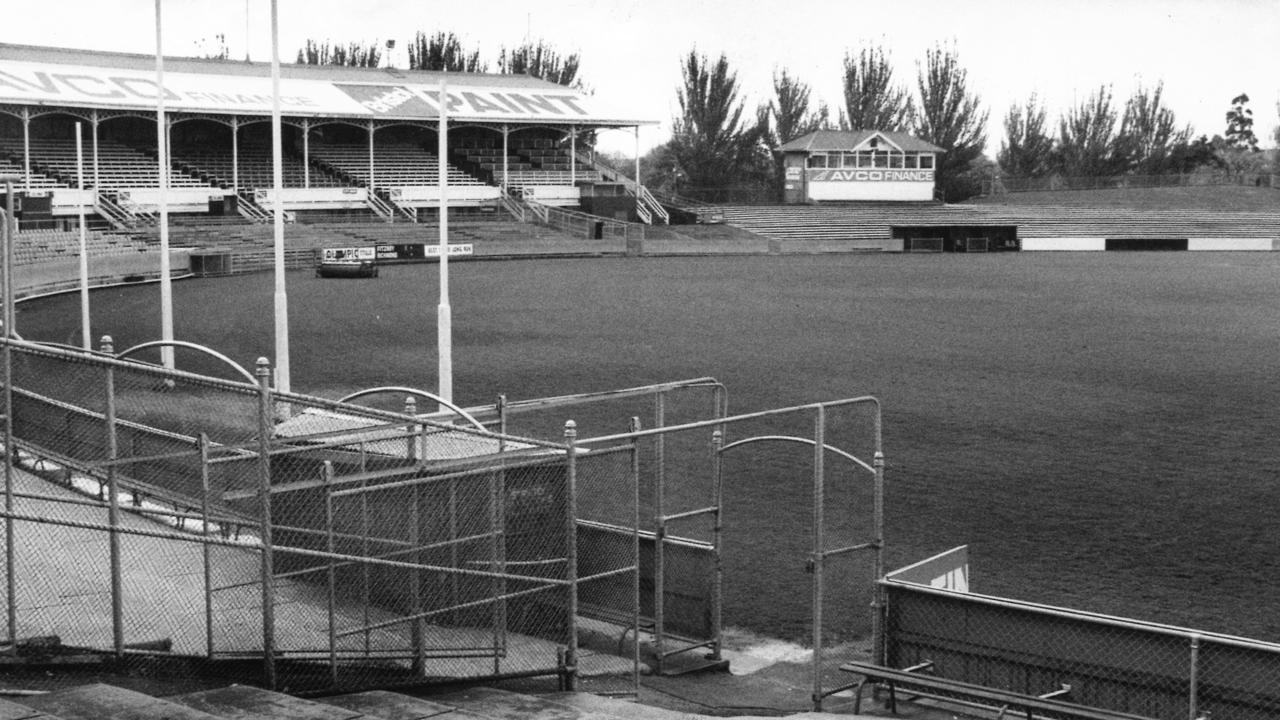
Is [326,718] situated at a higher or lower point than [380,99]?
lower

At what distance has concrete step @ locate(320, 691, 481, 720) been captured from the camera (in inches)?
321

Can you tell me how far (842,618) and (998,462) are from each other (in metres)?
6.86

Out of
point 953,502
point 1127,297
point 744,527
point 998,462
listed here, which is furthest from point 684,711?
point 1127,297

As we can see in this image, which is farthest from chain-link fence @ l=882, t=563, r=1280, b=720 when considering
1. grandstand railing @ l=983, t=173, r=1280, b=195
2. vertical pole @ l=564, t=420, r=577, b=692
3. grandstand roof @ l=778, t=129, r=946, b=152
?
grandstand railing @ l=983, t=173, r=1280, b=195

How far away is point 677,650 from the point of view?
38.9 feet

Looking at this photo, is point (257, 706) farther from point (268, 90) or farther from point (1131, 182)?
point (1131, 182)

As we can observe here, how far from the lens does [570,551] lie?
9883 millimetres

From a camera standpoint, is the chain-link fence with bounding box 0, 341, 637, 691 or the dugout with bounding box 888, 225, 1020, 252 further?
the dugout with bounding box 888, 225, 1020, 252

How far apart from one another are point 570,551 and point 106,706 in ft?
11.1

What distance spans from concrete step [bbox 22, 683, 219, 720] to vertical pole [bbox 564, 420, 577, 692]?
2.98 m

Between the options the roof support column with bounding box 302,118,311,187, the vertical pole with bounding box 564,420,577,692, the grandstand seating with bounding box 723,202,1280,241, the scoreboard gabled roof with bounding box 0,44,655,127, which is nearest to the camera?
the vertical pole with bounding box 564,420,577,692

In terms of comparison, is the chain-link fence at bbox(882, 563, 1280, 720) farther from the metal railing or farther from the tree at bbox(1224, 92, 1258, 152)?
the tree at bbox(1224, 92, 1258, 152)

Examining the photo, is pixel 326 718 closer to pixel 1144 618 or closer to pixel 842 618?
pixel 842 618

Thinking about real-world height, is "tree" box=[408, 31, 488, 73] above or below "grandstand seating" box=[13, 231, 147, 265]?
above
